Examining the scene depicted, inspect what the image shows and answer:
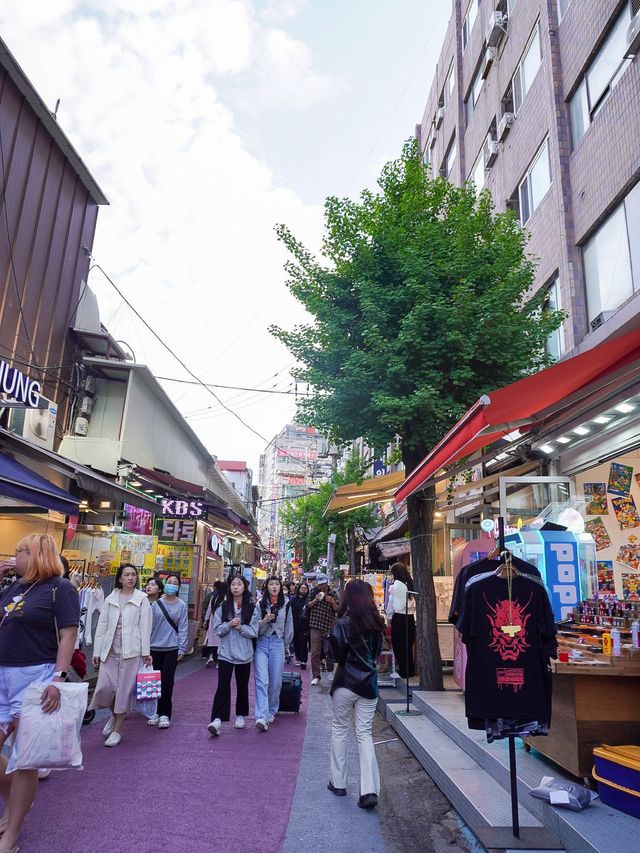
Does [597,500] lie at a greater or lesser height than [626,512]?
greater

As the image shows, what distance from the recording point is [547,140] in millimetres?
12945

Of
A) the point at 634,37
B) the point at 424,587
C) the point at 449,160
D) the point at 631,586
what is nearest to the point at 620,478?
the point at 631,586

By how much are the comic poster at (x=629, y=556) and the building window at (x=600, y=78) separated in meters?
7.85

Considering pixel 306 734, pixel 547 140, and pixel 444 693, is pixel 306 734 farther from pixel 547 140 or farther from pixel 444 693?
pixel 547 140

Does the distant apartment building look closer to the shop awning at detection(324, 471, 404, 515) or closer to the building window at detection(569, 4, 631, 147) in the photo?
the building window at detection(569, 4, 631, 147)

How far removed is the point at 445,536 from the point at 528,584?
14395mm

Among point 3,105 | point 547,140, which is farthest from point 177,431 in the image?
point 547,140

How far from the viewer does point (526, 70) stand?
47.8 ft

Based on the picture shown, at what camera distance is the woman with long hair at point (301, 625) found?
523 inches

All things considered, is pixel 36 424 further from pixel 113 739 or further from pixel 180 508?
pixel 113 739

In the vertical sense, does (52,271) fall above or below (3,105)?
below

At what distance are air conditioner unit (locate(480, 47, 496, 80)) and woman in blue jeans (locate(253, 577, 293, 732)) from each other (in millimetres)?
15976

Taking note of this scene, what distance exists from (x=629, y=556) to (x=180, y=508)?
979cm

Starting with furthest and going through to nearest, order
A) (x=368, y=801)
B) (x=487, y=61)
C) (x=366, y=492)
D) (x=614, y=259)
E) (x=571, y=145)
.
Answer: (x=487, y=61) < (x=366, y=492) < (x=571, y=145) < (x=614, y=259) < (x=368, y=801)
